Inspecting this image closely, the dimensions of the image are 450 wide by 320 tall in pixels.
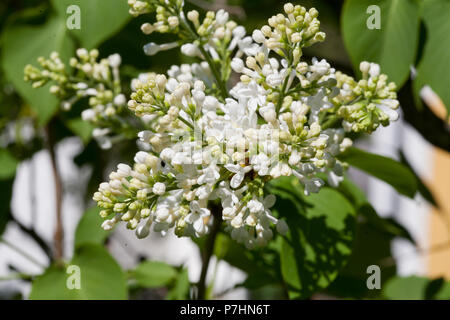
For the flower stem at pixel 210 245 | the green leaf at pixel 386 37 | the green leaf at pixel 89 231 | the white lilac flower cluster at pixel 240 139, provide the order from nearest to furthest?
the white lilac flower cluster at pixel 240 139 < the flower stem at pixel 210 245 < the green leaf at pixel 386 37 < the green leaf at pixel 89 231

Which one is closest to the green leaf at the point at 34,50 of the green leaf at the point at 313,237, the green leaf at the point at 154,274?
the green leaf at the point at 154,274

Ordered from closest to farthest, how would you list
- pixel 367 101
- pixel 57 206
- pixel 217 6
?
pixel 367 101 → pixel 217 6 → pixel 57 206

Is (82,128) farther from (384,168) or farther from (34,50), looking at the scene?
(384,168)

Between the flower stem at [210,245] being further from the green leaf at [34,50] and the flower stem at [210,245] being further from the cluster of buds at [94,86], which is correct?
the green leaf at [34,50]

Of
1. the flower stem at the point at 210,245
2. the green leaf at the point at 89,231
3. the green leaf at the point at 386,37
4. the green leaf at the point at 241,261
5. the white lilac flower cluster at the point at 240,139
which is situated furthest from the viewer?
the green leaf at the point at 89,231

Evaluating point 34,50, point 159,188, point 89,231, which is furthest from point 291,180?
point 34,50
